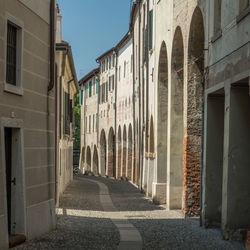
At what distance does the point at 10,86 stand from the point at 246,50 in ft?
13.2

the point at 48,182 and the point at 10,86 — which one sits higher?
the point at 10,86

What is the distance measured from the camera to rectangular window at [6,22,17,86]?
34.8 feet

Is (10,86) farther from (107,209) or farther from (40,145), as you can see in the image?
(107,209)

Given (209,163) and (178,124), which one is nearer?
(209,163)

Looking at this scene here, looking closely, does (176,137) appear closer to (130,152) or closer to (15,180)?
(15,180)

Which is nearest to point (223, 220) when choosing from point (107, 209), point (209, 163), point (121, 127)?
point (209, 163)

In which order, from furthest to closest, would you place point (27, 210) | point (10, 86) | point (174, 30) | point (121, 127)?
point (121, 127), point (174, 30), point (27, 210), point (10, 86)

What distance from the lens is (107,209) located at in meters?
20.3

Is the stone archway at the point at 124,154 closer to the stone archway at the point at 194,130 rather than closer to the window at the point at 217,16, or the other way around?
the stone archway at the point at 194,130

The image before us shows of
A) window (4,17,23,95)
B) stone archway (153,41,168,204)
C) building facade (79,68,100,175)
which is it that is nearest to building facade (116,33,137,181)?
building facade (79,68,100,175)

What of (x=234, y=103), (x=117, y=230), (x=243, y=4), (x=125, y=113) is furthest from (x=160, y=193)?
(x=125, y=113)

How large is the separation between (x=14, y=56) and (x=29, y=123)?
131 centimetres

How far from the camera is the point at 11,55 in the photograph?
1075cm

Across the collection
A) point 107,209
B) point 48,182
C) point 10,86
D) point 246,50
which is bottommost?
point 107,209
